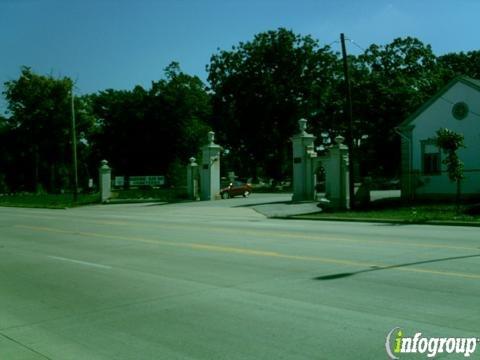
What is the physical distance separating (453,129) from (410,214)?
9.73 metres

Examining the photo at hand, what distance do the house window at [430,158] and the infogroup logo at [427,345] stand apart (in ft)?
96.3

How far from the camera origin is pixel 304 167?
119 ft

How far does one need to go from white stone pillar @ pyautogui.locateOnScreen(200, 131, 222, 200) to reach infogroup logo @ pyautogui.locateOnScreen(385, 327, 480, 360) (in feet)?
121

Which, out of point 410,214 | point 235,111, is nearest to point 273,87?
point 235,111

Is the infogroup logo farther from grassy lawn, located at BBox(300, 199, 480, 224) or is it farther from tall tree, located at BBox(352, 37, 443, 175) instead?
tall tree, located at BBox(352, 37, 443, 175)

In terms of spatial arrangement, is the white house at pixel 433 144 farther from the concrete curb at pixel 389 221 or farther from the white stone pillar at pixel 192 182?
the white stone pillar at pixel 192 182

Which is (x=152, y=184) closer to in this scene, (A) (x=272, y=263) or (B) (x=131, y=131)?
(B) (x=131, y=131)

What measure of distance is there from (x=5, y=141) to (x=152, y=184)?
40.5m

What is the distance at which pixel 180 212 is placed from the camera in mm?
33500

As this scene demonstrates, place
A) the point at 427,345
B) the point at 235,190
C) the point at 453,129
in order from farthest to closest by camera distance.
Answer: the point at 235,190
the point at 453,129
the point at 427,345

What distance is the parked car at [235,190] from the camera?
4491 centimetres

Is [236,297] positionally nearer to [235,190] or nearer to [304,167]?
[304,167]

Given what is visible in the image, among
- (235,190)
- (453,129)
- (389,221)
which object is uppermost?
(453,129)

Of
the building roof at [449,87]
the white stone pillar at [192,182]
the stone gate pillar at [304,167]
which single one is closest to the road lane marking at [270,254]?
the stone gate pillar at [304,167]
